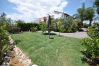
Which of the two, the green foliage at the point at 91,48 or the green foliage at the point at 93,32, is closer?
the green foliage at the point at 91,48

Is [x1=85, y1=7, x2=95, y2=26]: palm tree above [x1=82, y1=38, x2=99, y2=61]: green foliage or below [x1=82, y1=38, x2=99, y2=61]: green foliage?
above

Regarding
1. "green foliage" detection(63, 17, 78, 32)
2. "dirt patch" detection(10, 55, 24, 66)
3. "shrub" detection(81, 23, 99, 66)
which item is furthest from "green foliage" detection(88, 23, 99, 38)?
"green foliage" detection(63, 17, 78, 32)

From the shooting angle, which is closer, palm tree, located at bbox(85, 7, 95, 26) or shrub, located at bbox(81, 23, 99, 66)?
shrub, located at bbox(81, 23, 99, 66)

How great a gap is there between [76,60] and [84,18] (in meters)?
48.2

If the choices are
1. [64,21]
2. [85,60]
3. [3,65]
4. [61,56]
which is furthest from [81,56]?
[64,21]

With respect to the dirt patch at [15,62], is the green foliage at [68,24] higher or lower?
higher

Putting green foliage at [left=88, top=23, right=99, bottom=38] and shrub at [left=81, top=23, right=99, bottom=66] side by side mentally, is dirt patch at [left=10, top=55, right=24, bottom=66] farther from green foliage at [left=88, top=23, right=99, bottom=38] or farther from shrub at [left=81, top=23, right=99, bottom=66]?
green foliage at [left=88, top=23, right=99, bottom=38]

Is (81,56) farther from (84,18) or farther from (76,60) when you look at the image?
(84,18)

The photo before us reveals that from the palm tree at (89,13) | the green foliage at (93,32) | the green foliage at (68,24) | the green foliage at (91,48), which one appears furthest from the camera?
the palm tree at (89,13)

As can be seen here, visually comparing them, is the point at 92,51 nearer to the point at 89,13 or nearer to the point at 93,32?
the point at 93,32

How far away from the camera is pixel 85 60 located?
1112 cm

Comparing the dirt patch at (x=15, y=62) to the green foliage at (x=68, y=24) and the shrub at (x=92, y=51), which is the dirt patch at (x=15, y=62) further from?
the green foliage at (x=68, y=24)

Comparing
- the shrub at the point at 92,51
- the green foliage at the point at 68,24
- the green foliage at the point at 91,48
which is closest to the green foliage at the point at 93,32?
the shrub at the point at 92,51

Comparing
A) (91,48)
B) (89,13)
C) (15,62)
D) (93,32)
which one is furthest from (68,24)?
(89,13)
